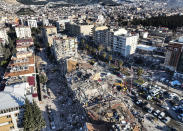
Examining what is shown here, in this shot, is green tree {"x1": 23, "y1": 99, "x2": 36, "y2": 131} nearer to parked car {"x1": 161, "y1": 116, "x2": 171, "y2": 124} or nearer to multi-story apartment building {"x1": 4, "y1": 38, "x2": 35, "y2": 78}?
multi-story apartment building {"x1": 4, "y1": 38, "x2": 35, "y2": 78}

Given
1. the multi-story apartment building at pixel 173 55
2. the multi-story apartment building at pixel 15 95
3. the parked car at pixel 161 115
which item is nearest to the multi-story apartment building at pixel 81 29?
the multi-story apartment building at pixel 15 95

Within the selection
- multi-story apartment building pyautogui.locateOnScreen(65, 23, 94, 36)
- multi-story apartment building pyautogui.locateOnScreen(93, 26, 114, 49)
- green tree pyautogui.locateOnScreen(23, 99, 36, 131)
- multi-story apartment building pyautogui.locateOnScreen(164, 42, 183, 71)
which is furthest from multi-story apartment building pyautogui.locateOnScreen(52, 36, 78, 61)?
multi-story apartment building pyautogui.locateOnScreen(65, 23, 94, 36)

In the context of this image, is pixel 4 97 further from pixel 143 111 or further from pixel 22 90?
pixel 143 111

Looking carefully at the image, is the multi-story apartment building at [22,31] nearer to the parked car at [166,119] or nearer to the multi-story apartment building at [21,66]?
the multi-story apartment building at [21,66]

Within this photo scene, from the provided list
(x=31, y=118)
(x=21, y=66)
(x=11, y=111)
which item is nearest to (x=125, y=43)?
(x=21, y=66)

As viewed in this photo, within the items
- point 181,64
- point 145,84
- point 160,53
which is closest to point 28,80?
point 145,84

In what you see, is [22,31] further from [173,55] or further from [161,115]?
[161,115]

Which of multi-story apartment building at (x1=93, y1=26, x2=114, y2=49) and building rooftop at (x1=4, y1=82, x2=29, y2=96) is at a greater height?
multi-story apartment building at (x1=93, y1=26, x2=114, y2=49)
